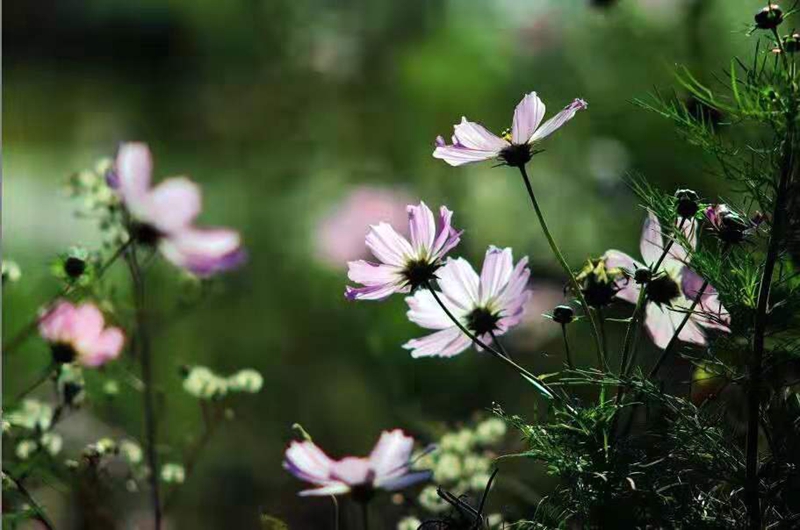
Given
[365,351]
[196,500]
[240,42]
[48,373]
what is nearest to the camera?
[48,373]

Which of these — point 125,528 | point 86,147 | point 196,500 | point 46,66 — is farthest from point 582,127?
point 46,66

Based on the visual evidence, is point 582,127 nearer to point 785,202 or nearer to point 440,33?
point 440,33

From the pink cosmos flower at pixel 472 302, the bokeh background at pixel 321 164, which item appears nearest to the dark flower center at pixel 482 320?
the pink cosmos flower at pixel 472 302

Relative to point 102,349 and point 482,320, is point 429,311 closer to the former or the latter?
point 482,320

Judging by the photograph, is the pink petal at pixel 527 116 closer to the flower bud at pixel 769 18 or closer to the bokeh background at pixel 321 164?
the flower bud at pixel 769 18

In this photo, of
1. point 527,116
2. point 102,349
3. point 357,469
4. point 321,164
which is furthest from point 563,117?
point 321,164

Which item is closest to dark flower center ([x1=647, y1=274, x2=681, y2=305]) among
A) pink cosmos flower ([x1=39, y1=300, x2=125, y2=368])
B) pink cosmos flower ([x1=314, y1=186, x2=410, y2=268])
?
pink cosmos flower ([x1=39, y1=300, x2=125, y2=368])
